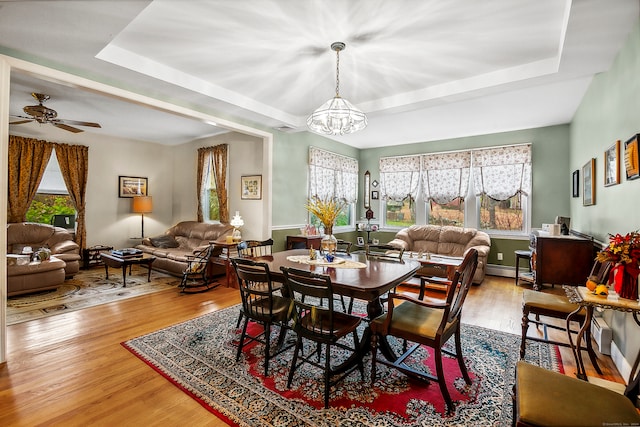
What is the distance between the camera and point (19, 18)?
2.27 metres

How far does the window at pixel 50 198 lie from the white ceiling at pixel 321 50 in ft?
5.26

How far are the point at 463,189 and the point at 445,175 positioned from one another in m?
0.49

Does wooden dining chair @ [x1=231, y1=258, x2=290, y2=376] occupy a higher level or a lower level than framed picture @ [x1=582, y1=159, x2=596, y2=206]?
lower

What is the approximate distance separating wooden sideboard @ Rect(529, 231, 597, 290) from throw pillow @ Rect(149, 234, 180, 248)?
6.44 meters

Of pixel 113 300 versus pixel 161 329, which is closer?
pixel 161 329

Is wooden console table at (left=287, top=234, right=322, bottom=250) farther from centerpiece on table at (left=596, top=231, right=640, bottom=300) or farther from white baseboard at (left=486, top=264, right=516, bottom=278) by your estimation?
centerpiece on table at (left=596, top=231, right=640, bottom=300)

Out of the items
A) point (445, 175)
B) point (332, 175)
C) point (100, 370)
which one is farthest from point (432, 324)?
point (445, 175)

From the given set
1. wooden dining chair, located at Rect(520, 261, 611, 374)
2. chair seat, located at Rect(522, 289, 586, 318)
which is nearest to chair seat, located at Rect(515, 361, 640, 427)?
wooden dining chair, located at Rect(520, 261, 611, 374)

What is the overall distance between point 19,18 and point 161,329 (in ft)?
9.68

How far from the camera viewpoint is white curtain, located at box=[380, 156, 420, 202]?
6.88m

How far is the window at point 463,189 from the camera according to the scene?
227 inches

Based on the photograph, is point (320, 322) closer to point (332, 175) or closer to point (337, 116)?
point (337, 116)

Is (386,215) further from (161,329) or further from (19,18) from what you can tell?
(19,18)

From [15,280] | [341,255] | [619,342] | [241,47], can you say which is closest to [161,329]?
[341,255]
